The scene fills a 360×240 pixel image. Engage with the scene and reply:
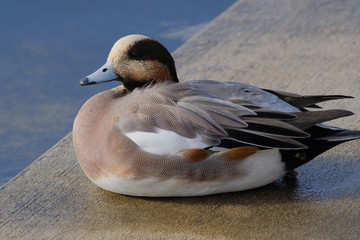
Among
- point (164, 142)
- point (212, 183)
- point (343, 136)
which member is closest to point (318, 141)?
point (343, 136)

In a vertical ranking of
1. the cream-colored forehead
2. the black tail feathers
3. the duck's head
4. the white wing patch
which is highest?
the cream-colored forehead

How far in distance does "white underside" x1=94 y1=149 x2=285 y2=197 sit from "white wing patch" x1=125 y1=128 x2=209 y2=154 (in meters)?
0.15

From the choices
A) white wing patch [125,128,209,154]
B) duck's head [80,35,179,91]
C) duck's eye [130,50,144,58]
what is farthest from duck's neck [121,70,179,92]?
white wing patch [125,128,209,154]

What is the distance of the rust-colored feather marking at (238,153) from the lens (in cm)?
312

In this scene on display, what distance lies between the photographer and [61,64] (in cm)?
611

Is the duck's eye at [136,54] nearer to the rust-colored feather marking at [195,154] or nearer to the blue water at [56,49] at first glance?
the rust-colored feather marking at [195,154]

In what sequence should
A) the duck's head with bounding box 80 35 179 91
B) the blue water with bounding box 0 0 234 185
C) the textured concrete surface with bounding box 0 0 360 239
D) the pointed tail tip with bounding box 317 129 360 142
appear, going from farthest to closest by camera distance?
the blue water with bounding box 0 0 234 185 → the duck's head with bounding box 80 35 179 91 → the pointed tail tip with bounding box 317 129 360 142 → the textured concrete surface with bounding box 0 0 360 239

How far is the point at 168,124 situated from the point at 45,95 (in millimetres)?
2678

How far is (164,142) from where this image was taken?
10.3ft

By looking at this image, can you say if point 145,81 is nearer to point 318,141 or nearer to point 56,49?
point 318,141

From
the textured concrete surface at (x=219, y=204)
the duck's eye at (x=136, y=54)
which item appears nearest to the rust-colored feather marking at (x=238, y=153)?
the textured concrete surface at (x=219, y=204)

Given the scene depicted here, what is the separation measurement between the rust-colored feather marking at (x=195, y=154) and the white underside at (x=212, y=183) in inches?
5.1

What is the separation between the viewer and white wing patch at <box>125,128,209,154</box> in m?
3.13

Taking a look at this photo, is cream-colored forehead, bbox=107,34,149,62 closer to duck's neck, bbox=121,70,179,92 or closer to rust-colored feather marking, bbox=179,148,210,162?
duck's neck, bbox=121,70,179,92
